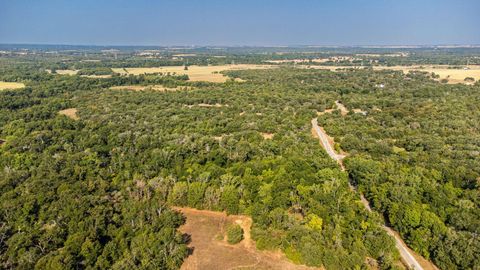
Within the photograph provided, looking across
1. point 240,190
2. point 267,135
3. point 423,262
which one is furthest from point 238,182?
point 267,135

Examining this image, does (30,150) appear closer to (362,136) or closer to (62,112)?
(62,112)

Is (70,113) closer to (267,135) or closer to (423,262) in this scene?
(267,135)

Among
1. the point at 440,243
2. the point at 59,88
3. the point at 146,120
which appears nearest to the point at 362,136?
the point at 440,243

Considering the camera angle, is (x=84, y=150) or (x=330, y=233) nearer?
(x=330, y=233)

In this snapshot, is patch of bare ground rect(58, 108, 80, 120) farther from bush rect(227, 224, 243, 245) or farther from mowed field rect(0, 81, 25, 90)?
bush rect(227, 224, 243, 245)

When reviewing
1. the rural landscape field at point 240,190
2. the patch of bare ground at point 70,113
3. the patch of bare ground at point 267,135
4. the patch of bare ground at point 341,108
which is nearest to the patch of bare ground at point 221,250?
the rural landscape field at point 240,190

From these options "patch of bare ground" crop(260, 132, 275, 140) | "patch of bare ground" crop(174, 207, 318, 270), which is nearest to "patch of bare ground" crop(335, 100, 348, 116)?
"patch of bare ground" crop(260, 132, 275, 140)
